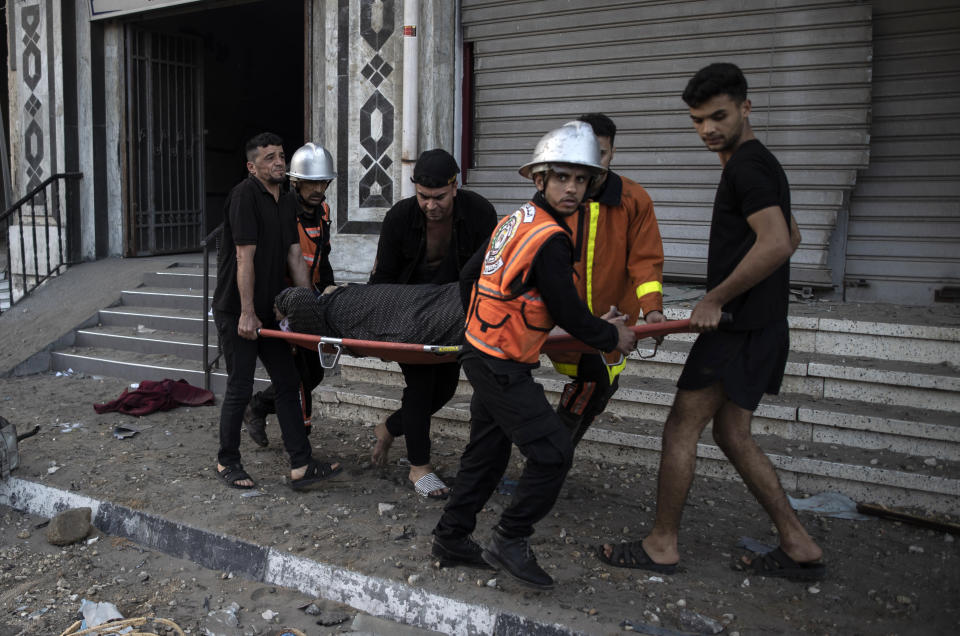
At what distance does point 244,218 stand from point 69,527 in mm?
1869

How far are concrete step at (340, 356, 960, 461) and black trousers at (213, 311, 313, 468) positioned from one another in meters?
1.82

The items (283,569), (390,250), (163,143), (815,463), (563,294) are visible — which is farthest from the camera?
(163,143)

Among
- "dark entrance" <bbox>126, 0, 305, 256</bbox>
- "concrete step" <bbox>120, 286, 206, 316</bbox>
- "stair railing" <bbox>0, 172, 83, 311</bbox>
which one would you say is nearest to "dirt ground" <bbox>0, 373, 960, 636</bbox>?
"concrete step" <bbox>120, 286, 206, 316</bbox>

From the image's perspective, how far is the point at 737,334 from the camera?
3410mm

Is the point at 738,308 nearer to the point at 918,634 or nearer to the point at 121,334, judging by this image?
the point at 918,634

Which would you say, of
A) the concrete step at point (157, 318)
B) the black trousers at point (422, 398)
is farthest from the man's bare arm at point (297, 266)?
the concrete step at point (157, 318)

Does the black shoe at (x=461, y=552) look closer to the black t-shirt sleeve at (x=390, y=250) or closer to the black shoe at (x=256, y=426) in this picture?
the black t-shirt sleeve at (x=390, y=250)

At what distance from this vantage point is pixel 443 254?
175 inches

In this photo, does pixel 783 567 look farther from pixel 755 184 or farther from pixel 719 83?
pixel 719 83

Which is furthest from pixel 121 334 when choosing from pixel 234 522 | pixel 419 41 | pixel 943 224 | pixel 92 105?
pixel 943 224

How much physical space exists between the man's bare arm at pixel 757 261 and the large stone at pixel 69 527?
3.32m

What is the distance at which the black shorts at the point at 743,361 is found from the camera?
3393mm

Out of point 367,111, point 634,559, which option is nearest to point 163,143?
point 367,111

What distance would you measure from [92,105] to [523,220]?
8629mm
